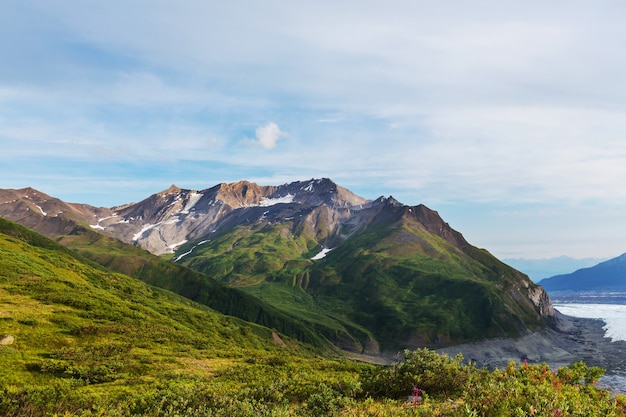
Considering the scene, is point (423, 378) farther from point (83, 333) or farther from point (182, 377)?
point (83, 333)

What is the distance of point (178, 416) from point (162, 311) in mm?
107647

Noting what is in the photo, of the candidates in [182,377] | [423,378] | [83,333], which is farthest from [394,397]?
[83,333]

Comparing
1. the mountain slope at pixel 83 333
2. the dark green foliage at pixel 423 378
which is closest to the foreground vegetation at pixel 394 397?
the dark green foliage at pixel 423 378

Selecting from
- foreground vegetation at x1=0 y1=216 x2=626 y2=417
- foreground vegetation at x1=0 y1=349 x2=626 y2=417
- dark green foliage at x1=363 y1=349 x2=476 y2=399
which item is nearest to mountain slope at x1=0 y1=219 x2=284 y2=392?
foreground vegetation at x1=0 y1=216 x2=626 y2=417

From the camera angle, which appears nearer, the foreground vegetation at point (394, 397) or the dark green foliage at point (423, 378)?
the foreground vegetation at point (394, 397)

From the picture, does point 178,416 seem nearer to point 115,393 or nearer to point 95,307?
point 115,393

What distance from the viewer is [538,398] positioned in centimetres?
1767

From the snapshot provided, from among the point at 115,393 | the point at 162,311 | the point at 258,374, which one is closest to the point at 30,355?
the point at 115,393

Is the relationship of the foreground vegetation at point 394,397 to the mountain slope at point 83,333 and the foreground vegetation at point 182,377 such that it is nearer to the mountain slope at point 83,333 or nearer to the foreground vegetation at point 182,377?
the foreground vegetation at point 182,377

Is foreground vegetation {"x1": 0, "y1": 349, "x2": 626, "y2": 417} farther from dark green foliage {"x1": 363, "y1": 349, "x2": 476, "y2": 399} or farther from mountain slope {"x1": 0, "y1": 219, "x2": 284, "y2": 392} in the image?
mountain slope {"x1": 0, "y1": 219, "x2": 284, "y2": 392}

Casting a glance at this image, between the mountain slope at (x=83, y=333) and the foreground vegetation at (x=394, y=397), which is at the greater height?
the foreground vegetation at (x=394, y=397)

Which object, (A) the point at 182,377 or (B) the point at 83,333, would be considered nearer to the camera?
(A) the point at 182,377

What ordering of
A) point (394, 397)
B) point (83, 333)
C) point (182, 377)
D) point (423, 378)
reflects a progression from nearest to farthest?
point (394, 397) → point (423, 378) → point (182, 377) → point (83, 333)

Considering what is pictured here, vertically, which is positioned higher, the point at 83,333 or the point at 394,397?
the point at 394,397
